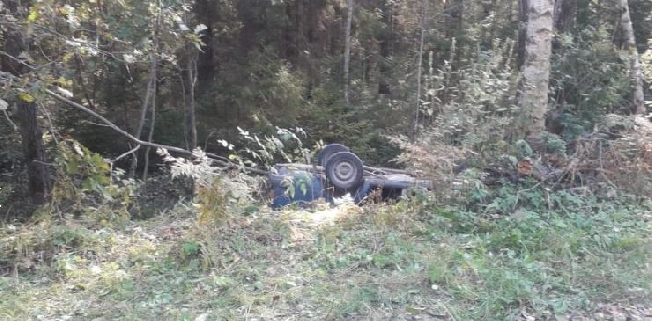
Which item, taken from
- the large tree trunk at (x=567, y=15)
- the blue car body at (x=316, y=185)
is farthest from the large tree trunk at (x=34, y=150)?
the large tree trunk at (x=567, y=15)

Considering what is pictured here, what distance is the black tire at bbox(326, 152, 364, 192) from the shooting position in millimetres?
7609

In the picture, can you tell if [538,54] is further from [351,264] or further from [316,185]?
[351,264]

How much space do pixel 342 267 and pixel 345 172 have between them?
2730 mm

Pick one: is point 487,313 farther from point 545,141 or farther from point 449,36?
point 449,36

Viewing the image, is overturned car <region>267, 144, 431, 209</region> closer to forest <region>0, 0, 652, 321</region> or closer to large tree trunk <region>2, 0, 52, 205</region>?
forest <region>0, 0, 652, 321</region>

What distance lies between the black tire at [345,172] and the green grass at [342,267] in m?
1.39

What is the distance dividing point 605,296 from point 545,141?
3.31 m

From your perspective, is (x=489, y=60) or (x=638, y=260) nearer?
(x=638, y=260)

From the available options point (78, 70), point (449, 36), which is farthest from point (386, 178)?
point (449, 36)

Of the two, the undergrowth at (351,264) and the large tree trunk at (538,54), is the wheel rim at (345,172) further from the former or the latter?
the large tree trunk at (538,54)

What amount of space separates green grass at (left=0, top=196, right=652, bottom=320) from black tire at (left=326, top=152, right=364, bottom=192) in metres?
1.39

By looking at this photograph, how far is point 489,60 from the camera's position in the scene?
7695mm

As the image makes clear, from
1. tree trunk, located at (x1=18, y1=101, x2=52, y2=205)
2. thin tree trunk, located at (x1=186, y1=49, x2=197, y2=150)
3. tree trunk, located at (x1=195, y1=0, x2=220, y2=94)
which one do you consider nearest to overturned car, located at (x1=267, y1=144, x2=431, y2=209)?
tree trunk, located at (x1=18, y1=101, x2=52, y2=205)

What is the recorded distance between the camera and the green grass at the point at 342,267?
4355mm
